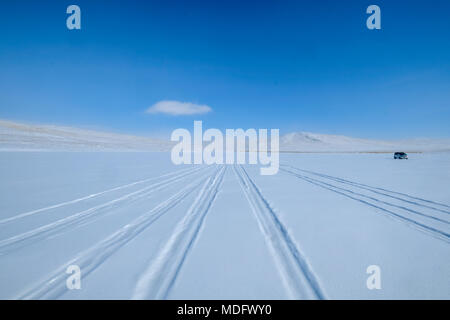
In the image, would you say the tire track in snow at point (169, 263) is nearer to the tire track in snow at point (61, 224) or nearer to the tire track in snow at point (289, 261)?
the tire track in snow at point (289, 261)

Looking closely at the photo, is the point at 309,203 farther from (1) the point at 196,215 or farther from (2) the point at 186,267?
(2) the point at 186,267

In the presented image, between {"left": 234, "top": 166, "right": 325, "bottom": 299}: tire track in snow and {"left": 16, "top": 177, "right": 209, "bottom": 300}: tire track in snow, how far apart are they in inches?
93.8

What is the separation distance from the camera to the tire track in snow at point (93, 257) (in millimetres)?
2219

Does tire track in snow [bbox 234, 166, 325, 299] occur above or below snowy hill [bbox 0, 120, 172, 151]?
below

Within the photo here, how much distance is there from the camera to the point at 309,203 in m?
5.67

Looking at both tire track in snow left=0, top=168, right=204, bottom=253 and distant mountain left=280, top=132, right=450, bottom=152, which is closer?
tire track in snow left=0, top=168, right=204, bottom=253

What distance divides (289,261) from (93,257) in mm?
2790

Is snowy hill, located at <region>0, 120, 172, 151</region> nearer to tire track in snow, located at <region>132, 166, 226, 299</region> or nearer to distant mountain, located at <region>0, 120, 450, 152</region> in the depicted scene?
distant mountain, located at <region>0, 120, 450, 152</region>

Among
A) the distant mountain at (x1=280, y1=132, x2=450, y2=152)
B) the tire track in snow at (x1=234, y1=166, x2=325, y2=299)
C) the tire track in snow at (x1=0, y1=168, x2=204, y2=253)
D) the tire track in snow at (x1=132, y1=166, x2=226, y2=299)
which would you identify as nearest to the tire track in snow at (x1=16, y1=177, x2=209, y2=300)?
the tire track in snow at (x1=132, y1=166, x2=226, y2=299)

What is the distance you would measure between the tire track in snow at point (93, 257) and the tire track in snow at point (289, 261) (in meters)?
2.38

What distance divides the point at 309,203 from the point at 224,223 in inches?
113

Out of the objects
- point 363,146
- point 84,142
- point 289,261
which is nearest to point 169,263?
point 289,261

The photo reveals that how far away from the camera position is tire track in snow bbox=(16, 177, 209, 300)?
222cm
